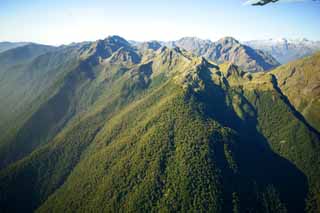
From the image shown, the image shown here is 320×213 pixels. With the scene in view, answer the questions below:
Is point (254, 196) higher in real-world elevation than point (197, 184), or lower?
lower

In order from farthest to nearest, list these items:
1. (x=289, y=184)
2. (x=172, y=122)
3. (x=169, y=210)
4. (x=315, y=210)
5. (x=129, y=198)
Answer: (x=172, y=122), (x=289, y=184), (x=315, y=210), (x=129, y=198), (x=169, y=210)

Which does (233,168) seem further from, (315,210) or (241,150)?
(315,210)

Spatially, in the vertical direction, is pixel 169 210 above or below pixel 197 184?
below

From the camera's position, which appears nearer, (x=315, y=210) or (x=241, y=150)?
(x=315, y=210)

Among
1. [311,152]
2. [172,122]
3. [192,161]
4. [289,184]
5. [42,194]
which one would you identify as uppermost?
[172,122]

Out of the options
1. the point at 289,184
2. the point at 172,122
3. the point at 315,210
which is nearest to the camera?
the point at 315,210

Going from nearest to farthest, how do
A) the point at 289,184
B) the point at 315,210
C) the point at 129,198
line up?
the point at 129,198 < the point at 315,210 < the point at 289,184

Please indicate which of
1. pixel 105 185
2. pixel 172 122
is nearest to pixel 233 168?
pixel 172 122

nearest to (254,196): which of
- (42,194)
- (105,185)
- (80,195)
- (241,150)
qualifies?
(241,150)

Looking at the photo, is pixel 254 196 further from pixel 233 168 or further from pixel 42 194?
pixel 42 194
